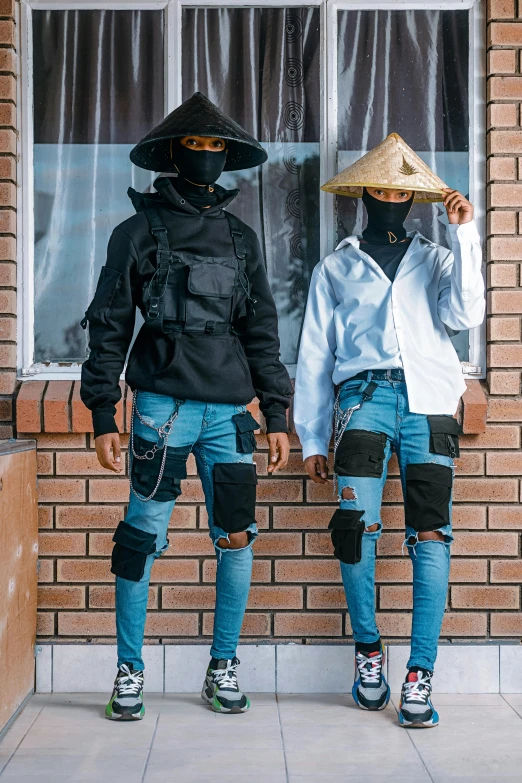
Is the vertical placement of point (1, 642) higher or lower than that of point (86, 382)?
lower

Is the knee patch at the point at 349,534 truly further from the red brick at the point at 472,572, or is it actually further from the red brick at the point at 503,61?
the red brick at the point at 503,61

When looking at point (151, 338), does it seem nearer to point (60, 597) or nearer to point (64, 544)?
point (64, 544)

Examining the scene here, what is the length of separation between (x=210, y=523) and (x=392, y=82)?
6.57ft

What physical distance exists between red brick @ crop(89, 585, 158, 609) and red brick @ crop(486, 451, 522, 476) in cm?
144

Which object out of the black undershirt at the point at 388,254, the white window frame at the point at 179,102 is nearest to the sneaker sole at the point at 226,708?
the white window frame at the point at 179,102

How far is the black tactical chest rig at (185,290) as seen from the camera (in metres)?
3.46

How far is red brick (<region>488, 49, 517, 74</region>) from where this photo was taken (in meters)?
4.09

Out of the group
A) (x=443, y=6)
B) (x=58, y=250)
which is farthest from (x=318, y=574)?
(x=443, y=6)

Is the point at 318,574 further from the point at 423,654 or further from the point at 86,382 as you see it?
the point at 86,382

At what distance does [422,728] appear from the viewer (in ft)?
11.5

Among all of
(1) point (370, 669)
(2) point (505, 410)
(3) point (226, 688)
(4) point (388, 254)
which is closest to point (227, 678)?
(3) point (226, 688)

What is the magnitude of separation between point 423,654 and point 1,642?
1467 mm

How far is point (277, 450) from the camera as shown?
12.2 ft

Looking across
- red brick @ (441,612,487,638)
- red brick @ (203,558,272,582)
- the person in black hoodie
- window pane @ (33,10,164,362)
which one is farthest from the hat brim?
red brick @ (441,612,487,638)
